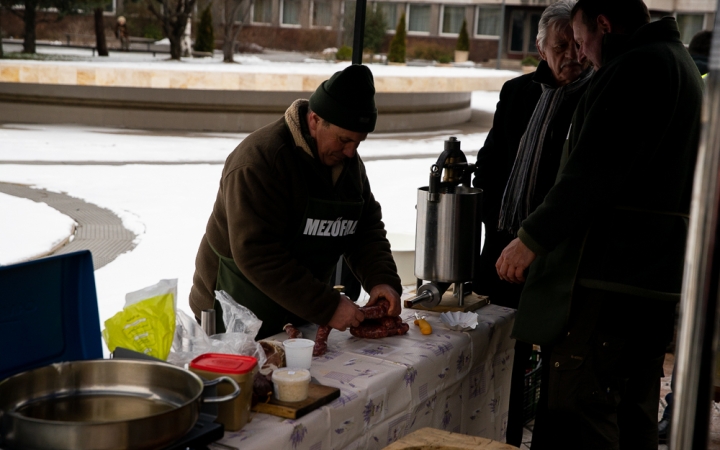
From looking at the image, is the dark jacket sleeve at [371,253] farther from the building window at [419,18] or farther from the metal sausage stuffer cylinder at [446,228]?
the building window at [419,18]

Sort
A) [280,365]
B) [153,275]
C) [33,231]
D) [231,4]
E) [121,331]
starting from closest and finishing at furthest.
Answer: [121,331]
[280,365]
[153,275]
[33,231]
[231,4]

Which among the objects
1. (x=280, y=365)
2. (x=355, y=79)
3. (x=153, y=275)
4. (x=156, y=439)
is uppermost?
(x=355, y=79)

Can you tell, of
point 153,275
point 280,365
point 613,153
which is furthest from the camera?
point 153,275

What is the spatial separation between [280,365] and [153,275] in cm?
441

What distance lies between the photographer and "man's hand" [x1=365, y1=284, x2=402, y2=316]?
8.03ft

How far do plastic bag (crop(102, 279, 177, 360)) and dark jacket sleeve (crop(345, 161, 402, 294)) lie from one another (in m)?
0.87

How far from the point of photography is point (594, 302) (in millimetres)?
2316

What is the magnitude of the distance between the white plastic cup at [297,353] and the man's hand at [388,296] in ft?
1.68

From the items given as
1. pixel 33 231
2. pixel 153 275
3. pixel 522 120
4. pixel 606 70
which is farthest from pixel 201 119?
pixel 606 70

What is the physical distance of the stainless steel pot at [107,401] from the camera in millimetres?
1227

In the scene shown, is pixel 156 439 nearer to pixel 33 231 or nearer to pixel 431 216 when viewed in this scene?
pixel 431 216

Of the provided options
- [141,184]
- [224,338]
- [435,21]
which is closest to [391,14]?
[435,21]

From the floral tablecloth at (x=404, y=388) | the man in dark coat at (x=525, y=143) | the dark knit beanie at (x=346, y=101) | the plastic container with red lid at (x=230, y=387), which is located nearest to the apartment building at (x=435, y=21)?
the man in dark coat at (x=525, y=143)

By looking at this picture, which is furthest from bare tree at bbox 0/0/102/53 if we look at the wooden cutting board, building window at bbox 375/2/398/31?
the wooden cutting board
